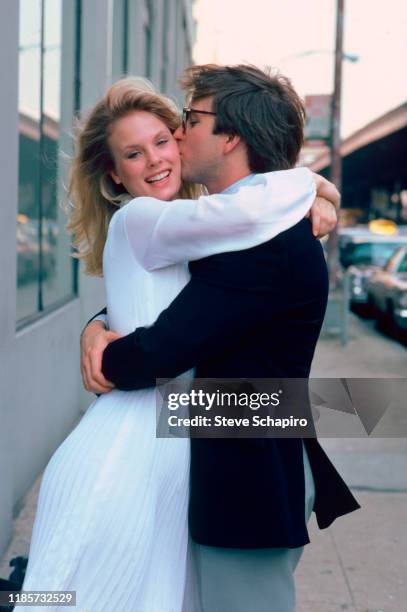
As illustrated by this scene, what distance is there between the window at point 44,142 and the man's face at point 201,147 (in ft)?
11.6

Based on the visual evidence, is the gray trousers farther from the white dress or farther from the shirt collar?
the shirt collar

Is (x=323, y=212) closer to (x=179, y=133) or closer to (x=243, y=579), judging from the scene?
(x=179, y=133)

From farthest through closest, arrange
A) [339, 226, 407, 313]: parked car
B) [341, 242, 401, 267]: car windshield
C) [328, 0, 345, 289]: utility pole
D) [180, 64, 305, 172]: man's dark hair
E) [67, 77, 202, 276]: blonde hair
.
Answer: [328, 0, 345, 289]: utility pole < [341, 242, 401, 267]: car windshield < [339, 226, 407, 313]: parked car < [67, 77, 202, 276]: blonde hair < [180, 64, 305, 172]: man's dark hair

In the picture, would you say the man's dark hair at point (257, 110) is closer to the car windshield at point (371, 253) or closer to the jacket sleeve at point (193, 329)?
the jacket sleeve at point (193, 329)

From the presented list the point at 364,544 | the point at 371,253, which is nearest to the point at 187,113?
the point at 364,544

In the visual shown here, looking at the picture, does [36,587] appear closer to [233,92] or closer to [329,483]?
[329,483]

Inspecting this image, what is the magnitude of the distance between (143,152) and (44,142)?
200 inches

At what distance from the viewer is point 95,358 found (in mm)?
2443

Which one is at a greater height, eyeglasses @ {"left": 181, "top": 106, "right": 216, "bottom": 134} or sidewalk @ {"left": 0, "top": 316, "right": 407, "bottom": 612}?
eyeglasses @ {"left": 181, "top": 106, "right": 216, "bottom": 134}

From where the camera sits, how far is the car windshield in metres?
24.7

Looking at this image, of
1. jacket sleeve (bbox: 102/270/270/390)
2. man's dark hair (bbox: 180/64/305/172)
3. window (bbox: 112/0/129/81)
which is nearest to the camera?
jacket sleeve (bbox: 102/270/270/390)

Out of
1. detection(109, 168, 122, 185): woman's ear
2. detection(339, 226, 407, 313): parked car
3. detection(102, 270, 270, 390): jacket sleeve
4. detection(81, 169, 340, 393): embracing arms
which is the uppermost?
detection(109, 168, 122, 185): woman's ear

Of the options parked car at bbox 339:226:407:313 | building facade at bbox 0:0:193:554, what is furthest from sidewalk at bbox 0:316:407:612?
parked car at bbox 339:226:407:313

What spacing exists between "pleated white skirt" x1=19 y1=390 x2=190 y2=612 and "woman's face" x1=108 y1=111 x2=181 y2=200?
0.66 metres
